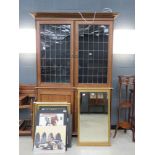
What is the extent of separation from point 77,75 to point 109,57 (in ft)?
2.24

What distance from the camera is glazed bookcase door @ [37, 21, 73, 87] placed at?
4180 mm

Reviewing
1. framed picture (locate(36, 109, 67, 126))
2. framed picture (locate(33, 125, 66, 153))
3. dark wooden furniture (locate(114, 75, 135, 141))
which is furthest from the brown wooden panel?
dark wooden furniture (locate(114, 75, 135, 141))

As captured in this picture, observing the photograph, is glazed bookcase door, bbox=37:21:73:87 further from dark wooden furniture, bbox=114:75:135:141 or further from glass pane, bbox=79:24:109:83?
dark wooden furniture, bbox=114:75:135:141

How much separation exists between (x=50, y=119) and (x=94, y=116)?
80 centimetres

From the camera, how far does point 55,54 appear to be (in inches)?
167

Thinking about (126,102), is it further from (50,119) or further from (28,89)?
(28,89)

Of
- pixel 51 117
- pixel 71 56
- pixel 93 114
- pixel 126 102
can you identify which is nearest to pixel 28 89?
pixel 51 117

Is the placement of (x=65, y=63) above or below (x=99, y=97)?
above

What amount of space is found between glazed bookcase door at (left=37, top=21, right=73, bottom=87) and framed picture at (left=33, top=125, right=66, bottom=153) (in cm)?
84

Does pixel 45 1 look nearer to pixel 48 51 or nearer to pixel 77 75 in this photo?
pixel 48 51

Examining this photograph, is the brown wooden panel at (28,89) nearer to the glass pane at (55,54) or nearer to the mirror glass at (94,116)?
the glass pane at (55,54)

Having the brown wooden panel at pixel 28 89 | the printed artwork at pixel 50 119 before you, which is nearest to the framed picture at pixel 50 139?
the printed artwork at pixel 50 119
